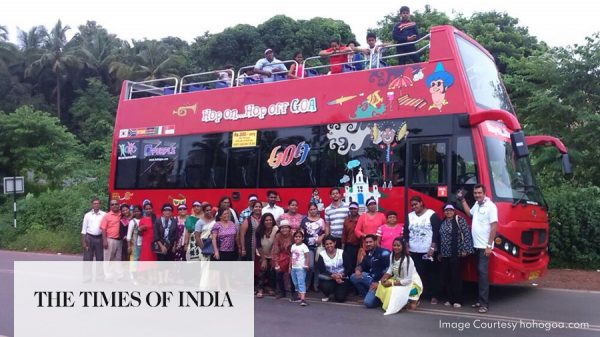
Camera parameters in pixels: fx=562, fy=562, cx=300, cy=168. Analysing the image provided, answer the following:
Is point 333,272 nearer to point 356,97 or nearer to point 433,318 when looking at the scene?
point 433,318

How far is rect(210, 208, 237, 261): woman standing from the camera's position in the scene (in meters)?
8.70

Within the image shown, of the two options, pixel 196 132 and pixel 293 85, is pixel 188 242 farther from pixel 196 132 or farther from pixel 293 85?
pixel 293 85

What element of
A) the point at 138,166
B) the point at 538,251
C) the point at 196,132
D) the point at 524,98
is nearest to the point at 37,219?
the point at 138,166

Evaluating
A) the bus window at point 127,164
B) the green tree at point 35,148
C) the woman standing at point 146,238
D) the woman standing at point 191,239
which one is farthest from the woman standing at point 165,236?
the green tree at point 35,148

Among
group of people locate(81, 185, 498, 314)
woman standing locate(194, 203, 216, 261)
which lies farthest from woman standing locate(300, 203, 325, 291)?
woman standing locate(194, 203, 216, 261)

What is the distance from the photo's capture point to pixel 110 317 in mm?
7102

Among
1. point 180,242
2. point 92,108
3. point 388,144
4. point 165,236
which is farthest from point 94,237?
point 92,108

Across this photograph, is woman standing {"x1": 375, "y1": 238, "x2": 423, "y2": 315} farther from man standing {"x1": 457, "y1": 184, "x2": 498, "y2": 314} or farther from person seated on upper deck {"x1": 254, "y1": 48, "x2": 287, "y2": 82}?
person seated on upper deck {"x1": 254, "y1": 48, "x2": 287, "y2": 82}

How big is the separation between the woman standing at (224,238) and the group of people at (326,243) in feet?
0.05

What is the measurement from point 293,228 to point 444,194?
91.2 inches

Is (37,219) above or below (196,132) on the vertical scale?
below

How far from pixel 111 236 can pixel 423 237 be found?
5431 millimetres

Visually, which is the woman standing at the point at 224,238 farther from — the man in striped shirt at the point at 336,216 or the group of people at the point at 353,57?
the group of people at the point at 353,57

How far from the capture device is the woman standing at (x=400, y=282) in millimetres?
7275
